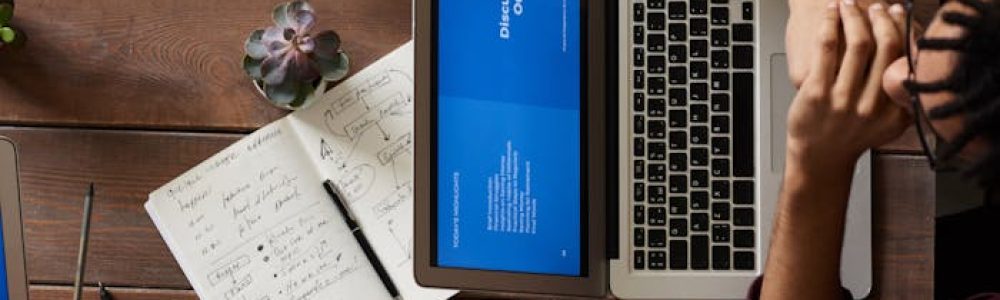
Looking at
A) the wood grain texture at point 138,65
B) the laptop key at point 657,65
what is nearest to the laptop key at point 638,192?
the laptop key at point 657,65

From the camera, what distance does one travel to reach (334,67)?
3.50 feet

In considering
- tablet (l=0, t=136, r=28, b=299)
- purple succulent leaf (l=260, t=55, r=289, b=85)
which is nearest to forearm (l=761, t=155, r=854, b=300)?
A: purple succulent leaf (l=260, t=55, r=289, b=85)

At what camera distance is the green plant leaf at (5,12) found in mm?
1077

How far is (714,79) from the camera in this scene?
3.31 feet

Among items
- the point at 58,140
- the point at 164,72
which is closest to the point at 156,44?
the point at 164,72

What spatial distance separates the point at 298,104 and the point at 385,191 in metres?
0.12

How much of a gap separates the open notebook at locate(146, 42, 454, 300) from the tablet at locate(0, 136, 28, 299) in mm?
169

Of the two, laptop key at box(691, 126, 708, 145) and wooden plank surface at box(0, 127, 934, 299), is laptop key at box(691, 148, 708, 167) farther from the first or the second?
wooden plank surface at box(0, 127, 934, 299)

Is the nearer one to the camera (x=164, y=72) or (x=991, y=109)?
(x=991, y=109)

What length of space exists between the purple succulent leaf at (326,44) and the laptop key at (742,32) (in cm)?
37

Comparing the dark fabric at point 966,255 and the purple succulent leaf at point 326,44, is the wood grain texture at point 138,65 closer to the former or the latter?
the purple succulent leaf at point 326,44

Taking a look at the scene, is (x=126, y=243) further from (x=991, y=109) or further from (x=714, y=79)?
(x=991, y=109)

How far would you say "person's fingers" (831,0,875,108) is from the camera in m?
0.81

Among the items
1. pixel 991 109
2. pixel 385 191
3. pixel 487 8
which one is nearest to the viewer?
pixel 991 109
